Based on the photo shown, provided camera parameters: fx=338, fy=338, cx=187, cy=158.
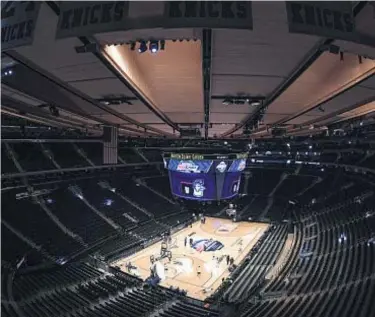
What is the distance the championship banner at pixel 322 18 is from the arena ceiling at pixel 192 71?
186 millimetres

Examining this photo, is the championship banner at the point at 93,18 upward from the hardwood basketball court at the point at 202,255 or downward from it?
upward

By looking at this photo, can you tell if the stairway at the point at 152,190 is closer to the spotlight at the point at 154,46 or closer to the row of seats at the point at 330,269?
the row of seats at the point at 330,269

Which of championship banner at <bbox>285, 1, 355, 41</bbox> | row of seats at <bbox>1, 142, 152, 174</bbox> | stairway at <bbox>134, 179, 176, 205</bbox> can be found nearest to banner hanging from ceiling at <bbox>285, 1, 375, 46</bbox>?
championship banner at <bbox>285, 1, 355, 41</bbox>

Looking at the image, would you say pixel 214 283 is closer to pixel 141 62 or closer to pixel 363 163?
pixel 141 62

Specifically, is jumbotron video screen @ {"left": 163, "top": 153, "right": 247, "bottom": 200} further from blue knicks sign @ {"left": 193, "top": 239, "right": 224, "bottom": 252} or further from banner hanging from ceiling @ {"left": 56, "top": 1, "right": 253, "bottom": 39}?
banner hanging from ceiling @ {"left": 56, "top": 1, "right": 253, "bottom": 39}

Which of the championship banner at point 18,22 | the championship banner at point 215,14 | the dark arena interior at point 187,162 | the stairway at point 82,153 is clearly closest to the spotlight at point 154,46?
the dark arena interior at point 187,162

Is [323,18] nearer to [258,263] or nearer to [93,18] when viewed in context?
[93,18]

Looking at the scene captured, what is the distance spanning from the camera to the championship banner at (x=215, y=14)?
142 inches

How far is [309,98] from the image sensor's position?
29.8 feet

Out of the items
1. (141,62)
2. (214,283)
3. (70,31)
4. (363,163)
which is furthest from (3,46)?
(363,163)

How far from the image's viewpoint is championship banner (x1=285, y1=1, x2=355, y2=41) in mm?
3654

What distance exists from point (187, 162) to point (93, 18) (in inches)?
574

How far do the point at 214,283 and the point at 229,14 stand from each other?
1720 cm

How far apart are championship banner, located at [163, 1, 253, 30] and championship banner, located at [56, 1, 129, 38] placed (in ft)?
1.89
